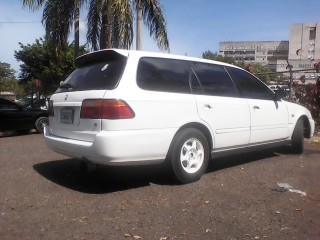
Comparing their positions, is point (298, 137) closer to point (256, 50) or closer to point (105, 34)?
point (105, 34)

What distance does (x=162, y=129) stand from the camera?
4.46 m

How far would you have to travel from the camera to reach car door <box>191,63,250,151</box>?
5.04 metres

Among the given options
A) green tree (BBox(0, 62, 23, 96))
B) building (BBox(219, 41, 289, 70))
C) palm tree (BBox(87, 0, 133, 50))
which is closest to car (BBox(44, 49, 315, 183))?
palm tree (BBox(87, 0, 133, 50))

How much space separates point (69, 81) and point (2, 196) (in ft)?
5.77

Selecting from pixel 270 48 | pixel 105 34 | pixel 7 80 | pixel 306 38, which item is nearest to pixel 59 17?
pixel 105 34

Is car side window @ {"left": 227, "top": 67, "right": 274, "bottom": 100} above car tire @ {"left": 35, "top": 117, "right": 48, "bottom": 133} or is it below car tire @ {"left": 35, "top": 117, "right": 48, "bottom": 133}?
above

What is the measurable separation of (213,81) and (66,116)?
216 centimetres

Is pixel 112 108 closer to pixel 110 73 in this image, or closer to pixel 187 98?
pixel 110 73

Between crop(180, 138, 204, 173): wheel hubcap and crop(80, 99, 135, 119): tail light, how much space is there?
993 millimetres

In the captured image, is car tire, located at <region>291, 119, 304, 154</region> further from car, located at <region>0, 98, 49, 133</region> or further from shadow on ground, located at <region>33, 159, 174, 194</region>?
car, located at <region>0, 98, 49, 133</region>

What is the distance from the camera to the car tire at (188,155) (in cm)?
462

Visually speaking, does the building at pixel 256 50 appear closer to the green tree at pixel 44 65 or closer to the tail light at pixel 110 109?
the green tree at pixel 44 65

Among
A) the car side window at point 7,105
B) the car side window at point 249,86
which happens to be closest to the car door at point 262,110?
the car side window at point 249,86

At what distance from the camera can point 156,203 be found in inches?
161
